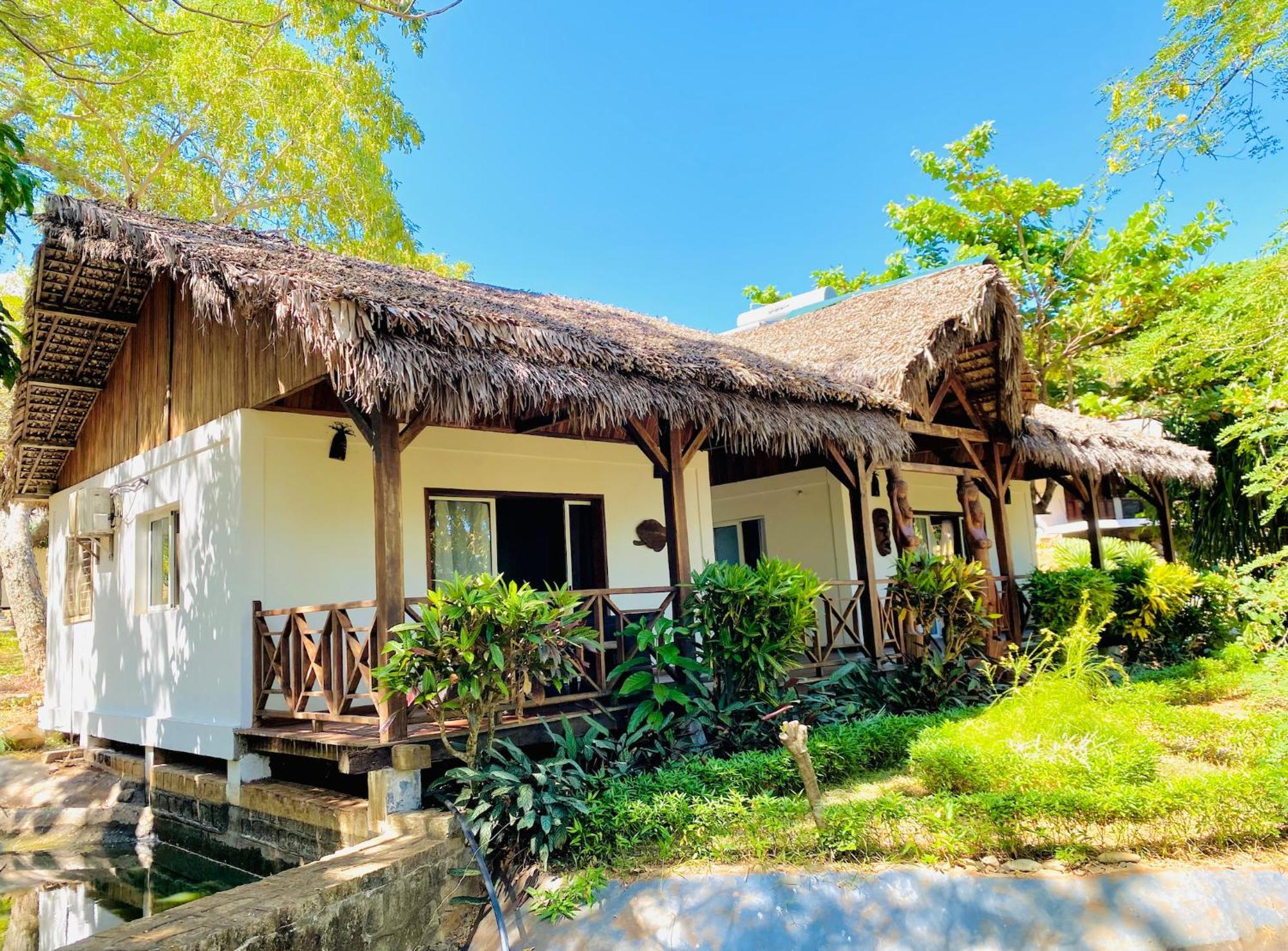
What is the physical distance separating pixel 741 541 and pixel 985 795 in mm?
7783

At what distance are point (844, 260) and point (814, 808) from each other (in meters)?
22.2

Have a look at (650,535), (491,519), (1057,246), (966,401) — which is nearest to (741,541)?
(650,535)

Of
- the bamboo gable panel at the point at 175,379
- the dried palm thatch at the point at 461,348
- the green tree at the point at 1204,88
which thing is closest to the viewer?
the dried palm thatch at the point at 461,348

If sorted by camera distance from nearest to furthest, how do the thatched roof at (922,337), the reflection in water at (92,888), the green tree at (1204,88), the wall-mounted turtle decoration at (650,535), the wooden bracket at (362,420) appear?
the wooden bracket at (362,420), the reflection in water at (92,888), the green tree at (1204,88), the thatched roof at (922,337), the wall-mounted turtle decoration at (650,535)

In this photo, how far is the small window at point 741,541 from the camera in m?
12.6

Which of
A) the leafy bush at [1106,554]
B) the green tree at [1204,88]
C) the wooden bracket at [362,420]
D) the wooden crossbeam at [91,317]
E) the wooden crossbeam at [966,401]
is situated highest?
the green tree at [1204,88]

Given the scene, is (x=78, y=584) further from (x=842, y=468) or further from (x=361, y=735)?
(x=842, y=468)

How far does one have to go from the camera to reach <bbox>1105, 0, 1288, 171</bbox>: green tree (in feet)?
27.3

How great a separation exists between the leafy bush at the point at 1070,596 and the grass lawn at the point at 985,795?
369 cm

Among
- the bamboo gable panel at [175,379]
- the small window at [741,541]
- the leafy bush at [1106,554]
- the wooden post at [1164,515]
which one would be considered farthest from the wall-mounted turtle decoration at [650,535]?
the wooden post at [1164,515]

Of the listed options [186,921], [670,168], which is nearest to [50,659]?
[186,921]

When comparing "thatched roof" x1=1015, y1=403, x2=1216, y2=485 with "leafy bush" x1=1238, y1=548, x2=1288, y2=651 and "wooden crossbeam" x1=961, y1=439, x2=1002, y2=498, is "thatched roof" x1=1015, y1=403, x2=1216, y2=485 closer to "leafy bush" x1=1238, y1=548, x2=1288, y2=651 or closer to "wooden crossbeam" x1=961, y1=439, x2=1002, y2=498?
"wooden crossbeam" x1=961, y1=439, x2=1002, y2=498

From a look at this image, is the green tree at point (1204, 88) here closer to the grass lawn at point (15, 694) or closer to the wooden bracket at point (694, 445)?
the wooden bracket at point (694, 445)

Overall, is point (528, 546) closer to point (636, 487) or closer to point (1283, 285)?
point (636, 487)
